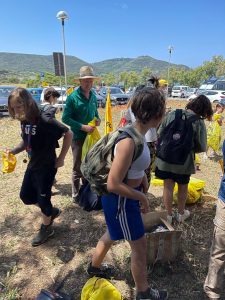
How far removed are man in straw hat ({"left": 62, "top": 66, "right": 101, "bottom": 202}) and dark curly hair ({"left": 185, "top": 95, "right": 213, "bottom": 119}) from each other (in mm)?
1256

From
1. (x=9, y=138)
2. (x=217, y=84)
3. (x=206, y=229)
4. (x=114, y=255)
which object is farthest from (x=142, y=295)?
(x=217, y=84)

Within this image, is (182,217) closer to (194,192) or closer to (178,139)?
(194,192)

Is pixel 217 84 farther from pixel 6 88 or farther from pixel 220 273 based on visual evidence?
pixel 220 273

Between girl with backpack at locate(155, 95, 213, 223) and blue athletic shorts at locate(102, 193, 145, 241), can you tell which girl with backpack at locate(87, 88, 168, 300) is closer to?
blue athletic shorts at locate(102, 193, 145, 241)

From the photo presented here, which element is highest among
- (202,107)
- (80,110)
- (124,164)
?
(202,107)

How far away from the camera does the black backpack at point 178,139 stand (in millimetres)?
2975

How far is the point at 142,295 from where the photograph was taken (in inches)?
83.0

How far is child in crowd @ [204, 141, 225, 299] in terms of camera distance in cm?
207

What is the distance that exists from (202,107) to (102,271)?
1882mm

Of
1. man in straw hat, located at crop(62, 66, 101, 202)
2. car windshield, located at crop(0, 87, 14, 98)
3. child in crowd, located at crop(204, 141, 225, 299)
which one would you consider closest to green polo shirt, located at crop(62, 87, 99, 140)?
man in straw hat, located at crop(62, 66, 101, 202)

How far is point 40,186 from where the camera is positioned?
110 inches

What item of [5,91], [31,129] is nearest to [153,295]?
[31,129]

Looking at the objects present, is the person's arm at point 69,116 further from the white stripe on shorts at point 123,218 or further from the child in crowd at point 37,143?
the white stripe on shorts at point 123,218

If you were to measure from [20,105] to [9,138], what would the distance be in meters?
6.56
